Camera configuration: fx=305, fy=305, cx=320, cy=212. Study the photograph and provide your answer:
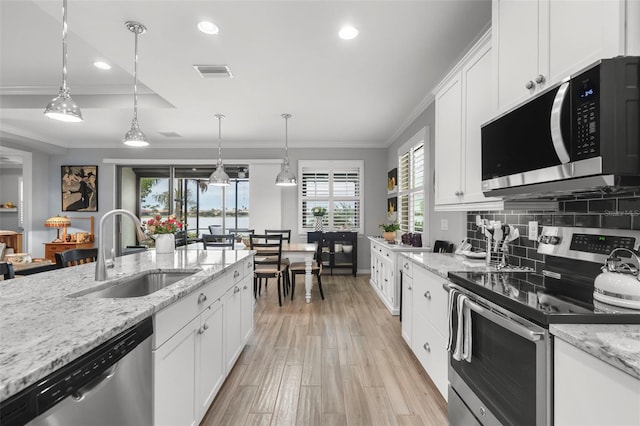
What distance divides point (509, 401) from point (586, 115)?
3.68 ft

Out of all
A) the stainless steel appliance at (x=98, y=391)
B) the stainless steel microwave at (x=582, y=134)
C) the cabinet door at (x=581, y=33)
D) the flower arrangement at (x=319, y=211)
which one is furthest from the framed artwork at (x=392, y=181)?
the stainless steel appliance at (x=98, y=391)

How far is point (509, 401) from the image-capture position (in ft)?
4.00

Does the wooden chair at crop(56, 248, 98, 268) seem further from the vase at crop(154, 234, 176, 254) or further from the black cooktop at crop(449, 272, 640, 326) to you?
the black cooktop at crop(449, 272, 640, 326)

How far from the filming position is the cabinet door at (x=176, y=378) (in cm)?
124

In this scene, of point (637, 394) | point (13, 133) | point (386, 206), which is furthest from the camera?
point (386, 206)

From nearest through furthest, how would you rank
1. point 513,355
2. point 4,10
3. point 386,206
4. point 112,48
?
point 513,355 → point 4,10 → point 112,48 → point 386,206

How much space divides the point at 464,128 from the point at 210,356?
2270 millimetres

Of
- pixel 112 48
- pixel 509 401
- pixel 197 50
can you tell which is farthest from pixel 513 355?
pixel 112 48

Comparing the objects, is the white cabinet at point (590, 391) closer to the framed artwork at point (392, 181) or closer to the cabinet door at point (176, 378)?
the cabinet door at point (176, 378)

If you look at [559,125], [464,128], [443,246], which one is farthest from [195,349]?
[443,246]

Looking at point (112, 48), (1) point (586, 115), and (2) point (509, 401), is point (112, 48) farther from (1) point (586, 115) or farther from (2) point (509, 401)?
(2) point (509, 401)

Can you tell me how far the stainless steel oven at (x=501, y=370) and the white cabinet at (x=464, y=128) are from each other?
0.77 meters

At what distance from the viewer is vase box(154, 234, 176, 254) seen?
2656mm

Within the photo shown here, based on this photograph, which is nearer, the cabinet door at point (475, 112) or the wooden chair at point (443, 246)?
the cabinet door at point (475, 112)
